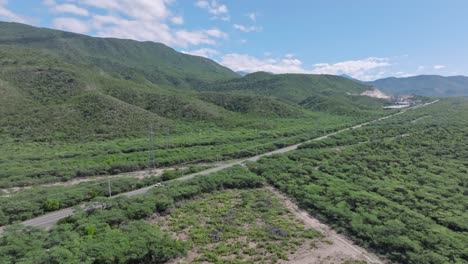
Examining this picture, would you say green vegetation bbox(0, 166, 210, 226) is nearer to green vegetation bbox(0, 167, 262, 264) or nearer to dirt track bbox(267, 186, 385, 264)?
green vegetation bbox(0, 167, 262, 264)

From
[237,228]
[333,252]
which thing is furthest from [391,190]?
[237,228]

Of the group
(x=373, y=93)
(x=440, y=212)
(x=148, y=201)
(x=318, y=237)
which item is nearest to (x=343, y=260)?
(x=318, y=237)

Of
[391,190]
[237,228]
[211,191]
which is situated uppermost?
[391,190]

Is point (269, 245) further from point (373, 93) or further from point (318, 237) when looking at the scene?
point (373, 93)

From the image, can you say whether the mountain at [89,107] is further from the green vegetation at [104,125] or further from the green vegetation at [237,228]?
the green vegetation at [237,228]

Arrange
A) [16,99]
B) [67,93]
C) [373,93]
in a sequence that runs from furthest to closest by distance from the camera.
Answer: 1. [373,93]
2. [67,93]
3. [16,99]

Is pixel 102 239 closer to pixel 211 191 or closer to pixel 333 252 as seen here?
pixel 211 191

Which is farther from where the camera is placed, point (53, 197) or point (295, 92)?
point (295, 92)

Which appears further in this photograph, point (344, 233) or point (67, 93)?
point (67, 93)
